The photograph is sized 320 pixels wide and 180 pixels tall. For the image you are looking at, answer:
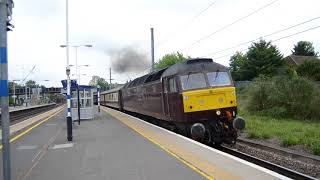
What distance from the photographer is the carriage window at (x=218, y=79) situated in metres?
18.8

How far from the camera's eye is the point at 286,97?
30141 millimetres

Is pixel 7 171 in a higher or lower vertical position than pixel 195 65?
lower

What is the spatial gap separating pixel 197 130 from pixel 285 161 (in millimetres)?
3428

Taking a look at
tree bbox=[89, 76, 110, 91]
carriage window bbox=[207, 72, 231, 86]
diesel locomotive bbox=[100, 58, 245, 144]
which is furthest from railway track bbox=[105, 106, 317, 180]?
tree bbox=[89, 76, 110, 91]

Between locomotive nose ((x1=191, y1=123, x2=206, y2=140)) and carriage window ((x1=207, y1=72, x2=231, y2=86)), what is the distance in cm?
196

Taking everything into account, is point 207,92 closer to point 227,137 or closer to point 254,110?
point 227,137

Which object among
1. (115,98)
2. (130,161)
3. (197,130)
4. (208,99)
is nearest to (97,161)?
(130,161)

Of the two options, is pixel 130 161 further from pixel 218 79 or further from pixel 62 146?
pixel 218 79

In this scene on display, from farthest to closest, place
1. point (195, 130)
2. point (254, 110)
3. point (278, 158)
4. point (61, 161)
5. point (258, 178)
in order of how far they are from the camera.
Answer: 1. point (254, 110)
2. point (195, 130)
3. point (278, 158)
4. point (61, 161)
5. point (258, 178)

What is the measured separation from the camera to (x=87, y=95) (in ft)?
116

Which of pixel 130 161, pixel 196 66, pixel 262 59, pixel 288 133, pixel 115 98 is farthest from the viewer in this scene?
pixel 262 59

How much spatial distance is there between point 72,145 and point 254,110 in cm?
1939

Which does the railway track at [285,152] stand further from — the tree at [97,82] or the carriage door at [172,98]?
the tree at [97,82]

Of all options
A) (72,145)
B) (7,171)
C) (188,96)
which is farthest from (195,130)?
(7,171)
